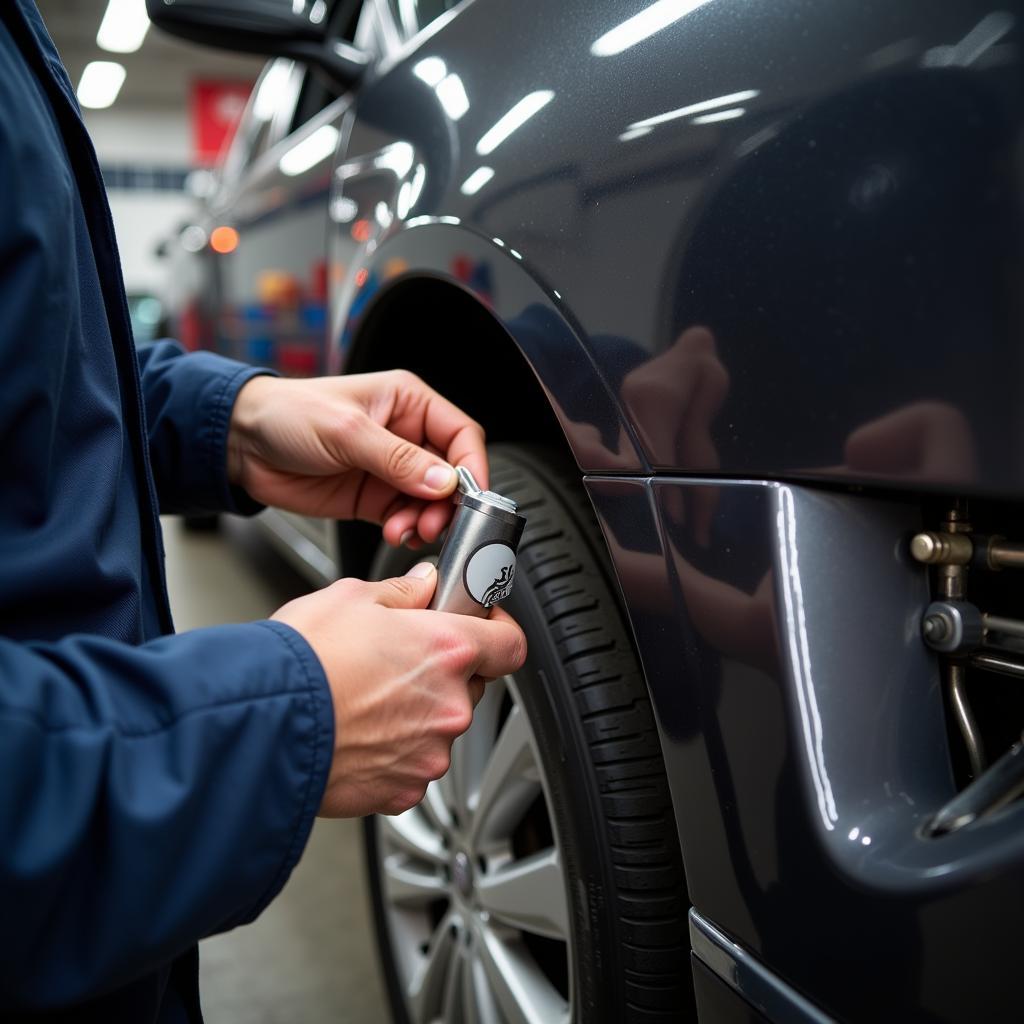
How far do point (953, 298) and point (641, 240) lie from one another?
0.24 meters

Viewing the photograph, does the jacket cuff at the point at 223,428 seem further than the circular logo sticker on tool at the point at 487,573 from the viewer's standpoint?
Yes

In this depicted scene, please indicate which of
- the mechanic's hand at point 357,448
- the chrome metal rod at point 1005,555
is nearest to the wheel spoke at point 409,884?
the mechanic's hand at point 357,448

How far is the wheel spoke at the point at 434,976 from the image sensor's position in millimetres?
1146

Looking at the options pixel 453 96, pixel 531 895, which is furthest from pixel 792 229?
pixel 531 895

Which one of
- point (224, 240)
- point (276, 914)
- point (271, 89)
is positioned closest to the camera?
point (276, 914)

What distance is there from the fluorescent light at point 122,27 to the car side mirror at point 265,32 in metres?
10.1

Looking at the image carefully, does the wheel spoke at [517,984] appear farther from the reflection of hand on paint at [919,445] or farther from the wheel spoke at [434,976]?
the reflection of hand on paint at [919,445]

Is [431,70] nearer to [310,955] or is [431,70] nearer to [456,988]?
[456,988]

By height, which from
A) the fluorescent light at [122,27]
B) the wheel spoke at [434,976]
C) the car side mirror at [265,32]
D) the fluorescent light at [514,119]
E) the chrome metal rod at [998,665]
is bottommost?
the wheel spoke at [434,976]

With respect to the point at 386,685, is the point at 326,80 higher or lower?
higher

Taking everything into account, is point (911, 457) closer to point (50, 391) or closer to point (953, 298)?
point (953, 298)

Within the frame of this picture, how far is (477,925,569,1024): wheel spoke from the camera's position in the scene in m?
0.97

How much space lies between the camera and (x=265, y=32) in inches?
55.6

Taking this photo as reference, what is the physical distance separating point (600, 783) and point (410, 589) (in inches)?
9.4
